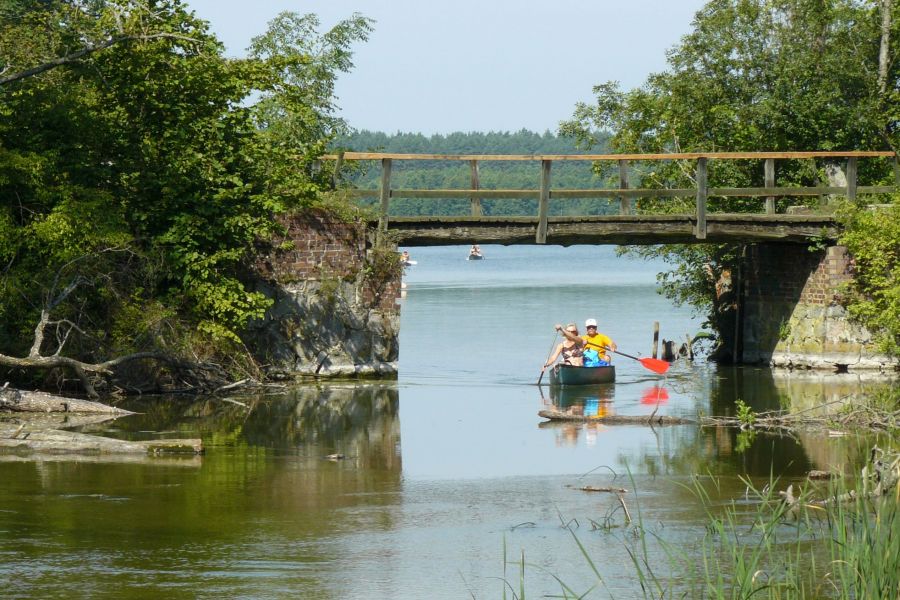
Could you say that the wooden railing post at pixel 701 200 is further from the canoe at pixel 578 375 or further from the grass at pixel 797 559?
the grass at pixel 797 559

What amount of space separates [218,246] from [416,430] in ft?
17.9

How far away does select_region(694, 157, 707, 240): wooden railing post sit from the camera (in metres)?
24.2

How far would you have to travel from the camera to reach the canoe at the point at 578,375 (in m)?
22.8

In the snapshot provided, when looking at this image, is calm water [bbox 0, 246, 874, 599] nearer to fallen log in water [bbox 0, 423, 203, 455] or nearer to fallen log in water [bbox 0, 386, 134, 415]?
fallen log in water [bbox 0, 423, 203, 455]

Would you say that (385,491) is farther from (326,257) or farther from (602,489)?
(326,257)

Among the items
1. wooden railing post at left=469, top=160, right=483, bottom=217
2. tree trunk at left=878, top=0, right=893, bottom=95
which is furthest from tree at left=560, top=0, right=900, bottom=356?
wooden railing post at left=469, top=160, right=483, bottom=217

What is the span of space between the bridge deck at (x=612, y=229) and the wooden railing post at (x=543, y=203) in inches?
3.7

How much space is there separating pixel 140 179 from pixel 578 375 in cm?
770

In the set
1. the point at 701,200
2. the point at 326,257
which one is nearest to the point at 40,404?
the point at 326,257

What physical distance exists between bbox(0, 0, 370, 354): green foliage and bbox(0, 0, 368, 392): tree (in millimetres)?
23

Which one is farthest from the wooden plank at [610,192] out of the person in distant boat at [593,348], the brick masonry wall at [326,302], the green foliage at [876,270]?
the person in distant boat at [593,348]

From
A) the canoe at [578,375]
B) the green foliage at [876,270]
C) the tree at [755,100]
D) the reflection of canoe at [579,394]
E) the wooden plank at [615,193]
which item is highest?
the tree at [755,100]

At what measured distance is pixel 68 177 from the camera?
20234mm

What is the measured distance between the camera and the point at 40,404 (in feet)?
56.0
